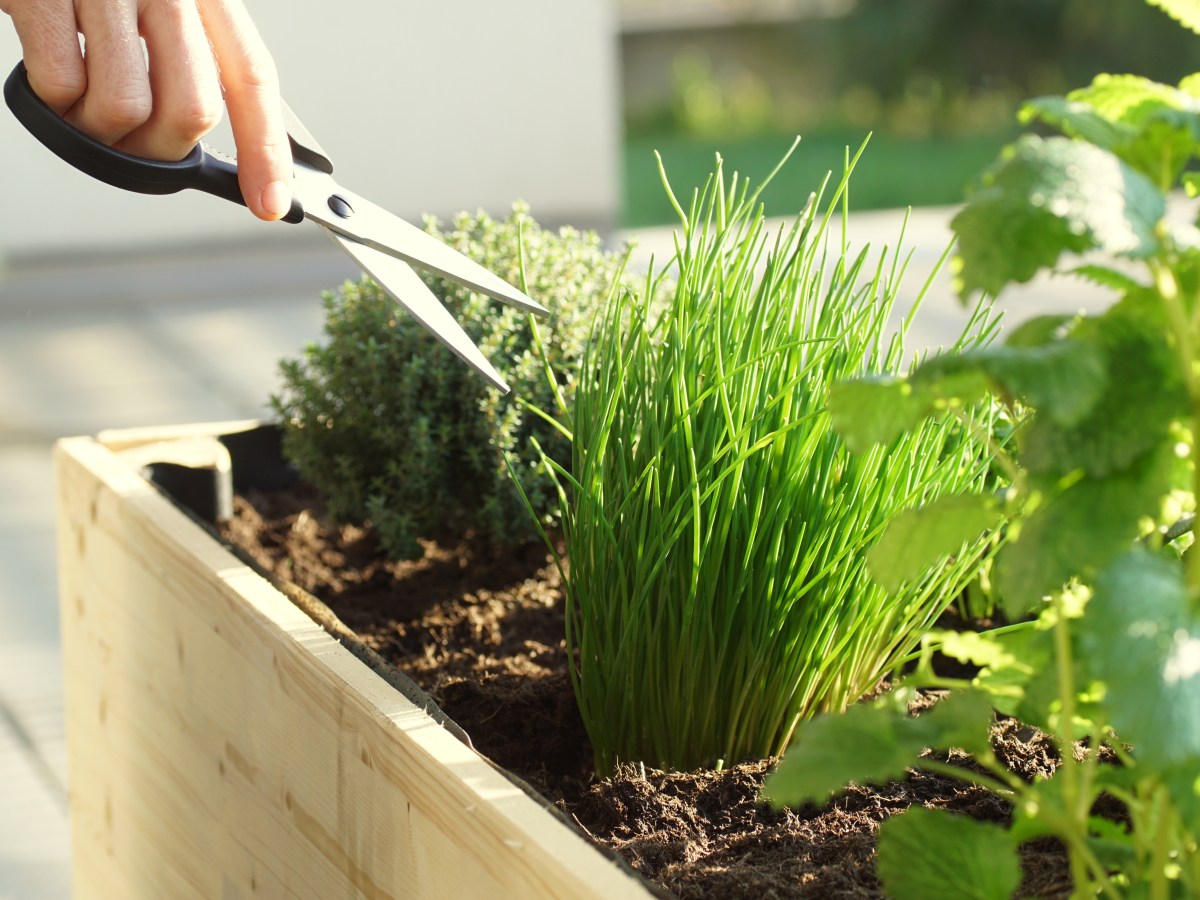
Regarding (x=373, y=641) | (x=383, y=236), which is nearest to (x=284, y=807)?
(x=373, y=641)

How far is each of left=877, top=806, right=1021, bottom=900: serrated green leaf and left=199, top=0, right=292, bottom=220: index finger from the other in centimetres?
55

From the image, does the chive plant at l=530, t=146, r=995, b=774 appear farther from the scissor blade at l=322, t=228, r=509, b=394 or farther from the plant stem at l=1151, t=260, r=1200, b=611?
the plant stem at l=1151, t=260, r=1200, b=611

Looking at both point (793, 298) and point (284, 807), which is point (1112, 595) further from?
point (284, 807)

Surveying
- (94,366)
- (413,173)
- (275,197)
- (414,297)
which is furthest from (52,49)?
(413,173)

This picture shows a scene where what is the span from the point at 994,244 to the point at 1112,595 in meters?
0.14

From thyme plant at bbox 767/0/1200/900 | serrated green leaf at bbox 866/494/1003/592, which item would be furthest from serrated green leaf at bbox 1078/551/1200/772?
serrated green leaf at bbox 866/494/1003/592

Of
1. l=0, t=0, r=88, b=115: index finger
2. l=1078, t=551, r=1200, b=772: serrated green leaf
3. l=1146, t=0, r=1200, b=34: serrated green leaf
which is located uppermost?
l=1146, t=0, r=1200, b=34: serrated green leaf

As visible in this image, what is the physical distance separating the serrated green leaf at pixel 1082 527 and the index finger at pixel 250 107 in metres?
0.55

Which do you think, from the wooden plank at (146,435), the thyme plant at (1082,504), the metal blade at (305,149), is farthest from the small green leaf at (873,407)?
the wooden plank at (146,435)

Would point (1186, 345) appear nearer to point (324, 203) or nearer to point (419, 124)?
point (324, 203)

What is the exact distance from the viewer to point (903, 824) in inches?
24.1

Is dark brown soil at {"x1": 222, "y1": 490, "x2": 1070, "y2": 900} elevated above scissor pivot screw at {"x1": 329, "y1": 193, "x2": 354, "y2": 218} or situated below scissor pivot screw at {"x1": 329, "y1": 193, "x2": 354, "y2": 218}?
below

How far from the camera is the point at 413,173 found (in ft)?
20.2

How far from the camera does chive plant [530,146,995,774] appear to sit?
0.89m
